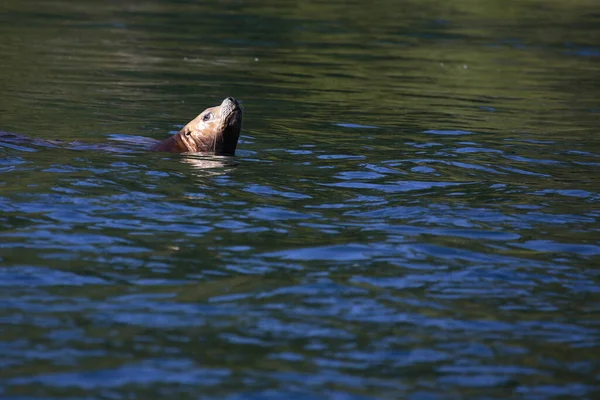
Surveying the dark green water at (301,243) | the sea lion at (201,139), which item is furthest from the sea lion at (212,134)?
the dark green water at (301,243)

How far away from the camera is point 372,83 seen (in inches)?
716

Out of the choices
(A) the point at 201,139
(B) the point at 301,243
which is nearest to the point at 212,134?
(A) the point at 201,139

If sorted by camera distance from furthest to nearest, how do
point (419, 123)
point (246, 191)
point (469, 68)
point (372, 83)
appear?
A: point (469, 68) → point (372, 83) → point (419, 123) → point (246, 191)

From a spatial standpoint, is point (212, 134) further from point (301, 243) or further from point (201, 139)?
point (301, 243)

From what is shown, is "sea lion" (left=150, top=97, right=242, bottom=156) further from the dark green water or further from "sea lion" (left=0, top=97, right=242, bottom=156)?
the dark green water

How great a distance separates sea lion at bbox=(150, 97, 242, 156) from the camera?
447 inches

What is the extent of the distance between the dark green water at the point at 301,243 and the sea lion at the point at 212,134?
27 cm

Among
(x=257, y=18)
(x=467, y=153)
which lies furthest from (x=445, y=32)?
(x=467, y=153)

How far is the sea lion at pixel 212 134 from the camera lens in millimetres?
11359

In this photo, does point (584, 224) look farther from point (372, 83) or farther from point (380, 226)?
point (372, 83)

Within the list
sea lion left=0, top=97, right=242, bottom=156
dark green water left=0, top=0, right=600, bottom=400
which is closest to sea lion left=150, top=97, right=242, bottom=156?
sea lion left=0, top=97, right=242, bottom=156

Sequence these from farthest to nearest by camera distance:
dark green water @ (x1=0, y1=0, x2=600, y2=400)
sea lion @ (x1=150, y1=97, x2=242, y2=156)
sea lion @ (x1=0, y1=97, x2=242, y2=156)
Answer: sea lion @ (x1=150, y1=97, x2=242, y2=156)
sea lion @ (x1=0, y1=97, x2=242, y2=156)
dark green water @ (x1=0, y1=0, x2=600, y2=400)

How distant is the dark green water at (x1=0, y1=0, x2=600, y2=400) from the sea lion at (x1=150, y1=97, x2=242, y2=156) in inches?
10.8

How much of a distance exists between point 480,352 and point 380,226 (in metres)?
2.59
